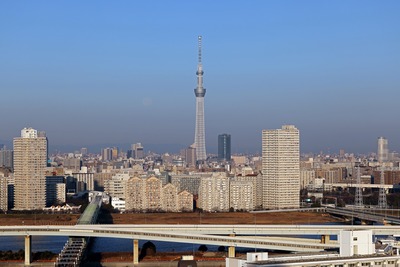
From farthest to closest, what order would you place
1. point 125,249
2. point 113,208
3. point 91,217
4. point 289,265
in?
point 113,208, point 91,217, point 125,249, point 289,265

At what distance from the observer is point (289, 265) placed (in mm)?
7363

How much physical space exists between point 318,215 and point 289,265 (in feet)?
86.9

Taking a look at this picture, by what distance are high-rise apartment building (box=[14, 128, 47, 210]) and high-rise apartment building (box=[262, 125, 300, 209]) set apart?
9.43m

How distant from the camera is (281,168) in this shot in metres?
38.4

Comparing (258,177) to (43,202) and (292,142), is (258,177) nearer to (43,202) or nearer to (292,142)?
(292,142)

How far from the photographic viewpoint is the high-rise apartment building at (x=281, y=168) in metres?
37.8

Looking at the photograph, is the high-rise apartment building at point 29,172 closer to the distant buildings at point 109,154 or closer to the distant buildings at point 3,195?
the distant buildings at point 3,195

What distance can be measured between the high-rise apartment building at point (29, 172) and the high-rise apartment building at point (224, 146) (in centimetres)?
4830

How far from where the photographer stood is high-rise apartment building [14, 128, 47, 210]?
36.3 meters

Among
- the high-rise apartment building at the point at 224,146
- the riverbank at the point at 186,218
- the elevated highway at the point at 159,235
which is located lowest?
the riverbank at the point at 186,218

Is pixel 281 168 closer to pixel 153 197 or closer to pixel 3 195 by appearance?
pixel 153 197

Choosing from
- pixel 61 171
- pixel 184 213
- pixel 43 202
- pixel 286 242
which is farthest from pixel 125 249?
pixel 61 171

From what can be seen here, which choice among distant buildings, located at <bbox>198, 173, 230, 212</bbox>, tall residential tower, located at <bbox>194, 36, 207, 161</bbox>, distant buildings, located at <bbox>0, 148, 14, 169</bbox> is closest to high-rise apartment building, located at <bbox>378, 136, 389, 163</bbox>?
tall residential tower, located at <bbox>194, 36, 207, 161</bbox>

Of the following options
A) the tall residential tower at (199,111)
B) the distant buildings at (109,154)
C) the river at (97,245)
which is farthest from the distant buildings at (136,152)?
the river at (97,245)
